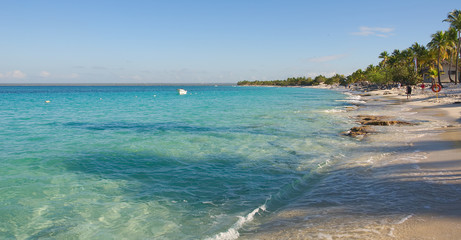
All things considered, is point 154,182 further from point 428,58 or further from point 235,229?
point 428,58

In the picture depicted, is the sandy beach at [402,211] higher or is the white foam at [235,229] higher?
the sandy beach at [402,211]

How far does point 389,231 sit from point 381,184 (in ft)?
11.3

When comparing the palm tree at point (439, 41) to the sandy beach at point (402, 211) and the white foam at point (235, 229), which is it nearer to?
the sandy beach at point (402, 211)

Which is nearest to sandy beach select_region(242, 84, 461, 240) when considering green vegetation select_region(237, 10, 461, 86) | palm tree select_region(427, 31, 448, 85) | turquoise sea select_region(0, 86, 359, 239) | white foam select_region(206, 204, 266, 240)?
white foam select_region(206, 204, 266, 240)

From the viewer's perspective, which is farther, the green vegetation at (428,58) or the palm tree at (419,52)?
the palm tree at (419,52)

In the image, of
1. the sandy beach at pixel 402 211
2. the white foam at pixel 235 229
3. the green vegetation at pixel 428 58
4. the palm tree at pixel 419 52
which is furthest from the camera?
the palm tree at pixel 419 52

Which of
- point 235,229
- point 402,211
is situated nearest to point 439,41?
point 402,211

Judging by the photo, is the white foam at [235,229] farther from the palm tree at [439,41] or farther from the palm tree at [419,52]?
the palm tree at [419,52]

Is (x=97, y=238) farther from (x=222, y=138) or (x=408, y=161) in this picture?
(x=222, y=138)

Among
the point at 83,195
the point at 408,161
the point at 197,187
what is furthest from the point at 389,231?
the point at 83,195

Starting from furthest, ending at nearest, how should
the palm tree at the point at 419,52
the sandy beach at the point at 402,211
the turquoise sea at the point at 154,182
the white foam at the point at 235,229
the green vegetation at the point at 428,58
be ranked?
the palm tree at the point at 419,52 < the green vegetation at the point at 428,58 < the turquoise sea at the point at 154,182 < the white foam at the point at 235,229 < the sandy beach at the point at 402,211

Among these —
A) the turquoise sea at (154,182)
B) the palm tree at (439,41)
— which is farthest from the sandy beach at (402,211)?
the palm tree at (439,41)

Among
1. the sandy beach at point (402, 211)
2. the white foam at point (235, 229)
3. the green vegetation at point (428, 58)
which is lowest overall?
the white foam at point (235, 229)

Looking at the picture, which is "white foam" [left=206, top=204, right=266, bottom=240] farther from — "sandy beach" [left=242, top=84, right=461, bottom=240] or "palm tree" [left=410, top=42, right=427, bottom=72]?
"palm tree" [left=410, top=42, right=427, bottom=72]
